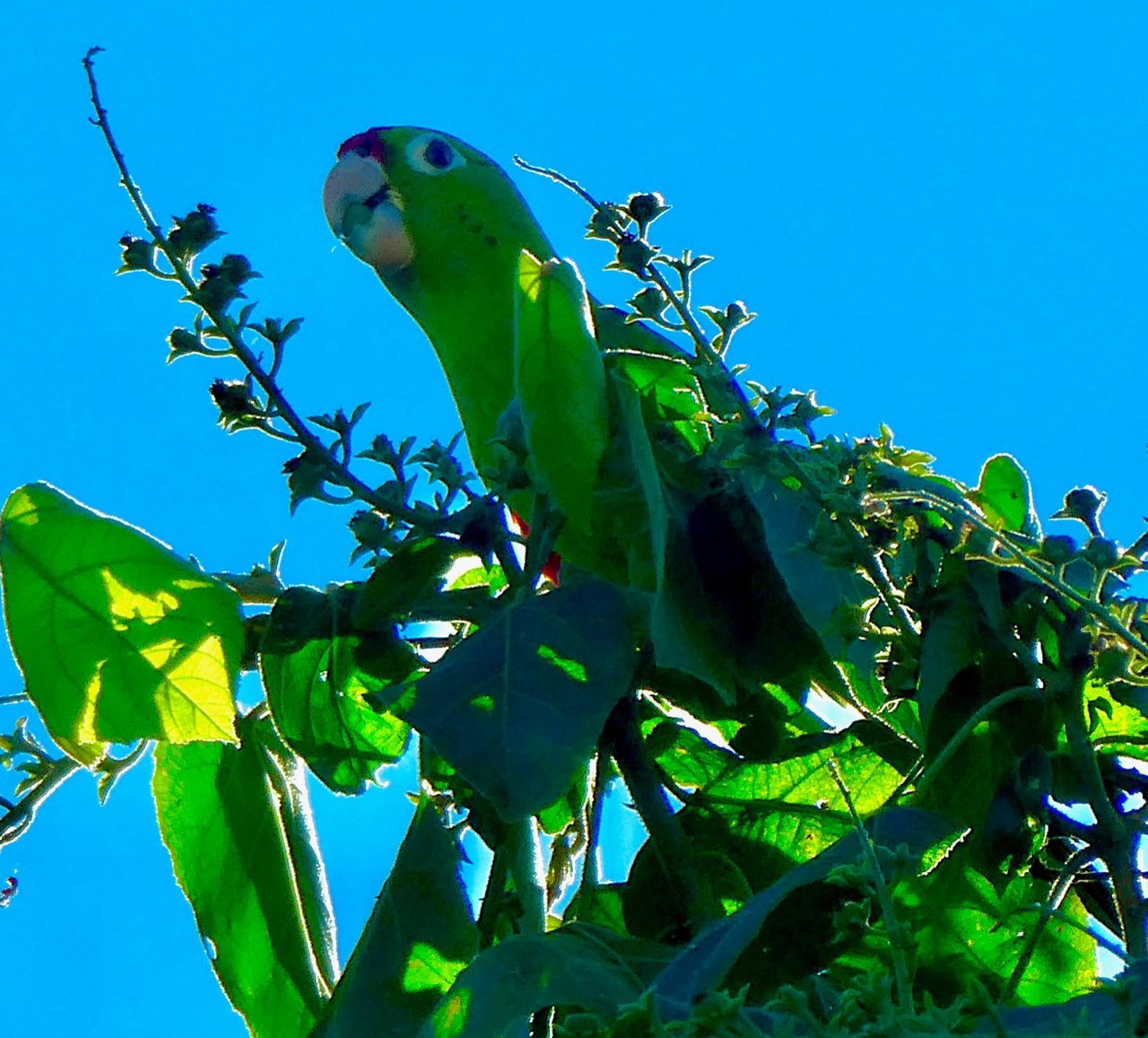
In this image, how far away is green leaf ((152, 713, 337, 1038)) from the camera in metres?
0.86

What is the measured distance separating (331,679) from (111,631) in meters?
0.14

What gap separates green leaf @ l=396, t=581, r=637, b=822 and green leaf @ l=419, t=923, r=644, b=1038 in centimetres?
6

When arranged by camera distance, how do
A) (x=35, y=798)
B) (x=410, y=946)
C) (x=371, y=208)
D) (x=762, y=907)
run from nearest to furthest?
1. (x=762, y=907)
2. (x=410, y=946)
3. (x=35, y=798)
4. (x=371, y=208)

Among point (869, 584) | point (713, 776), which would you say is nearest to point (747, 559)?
point (869, 584)

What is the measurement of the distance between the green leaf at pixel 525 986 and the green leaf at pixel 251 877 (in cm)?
26

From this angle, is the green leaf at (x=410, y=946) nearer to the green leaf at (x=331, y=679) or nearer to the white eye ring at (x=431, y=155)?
the green leaf at (x=331, y=679)

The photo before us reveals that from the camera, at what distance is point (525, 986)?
615mm

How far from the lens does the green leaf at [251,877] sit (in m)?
0.86

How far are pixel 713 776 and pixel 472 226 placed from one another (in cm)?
65

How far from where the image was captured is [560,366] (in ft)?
2.67

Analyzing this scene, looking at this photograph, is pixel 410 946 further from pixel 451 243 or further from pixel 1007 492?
pixel 451 243

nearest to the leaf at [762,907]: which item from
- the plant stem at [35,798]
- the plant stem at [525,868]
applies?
the plant stem at [525,868]

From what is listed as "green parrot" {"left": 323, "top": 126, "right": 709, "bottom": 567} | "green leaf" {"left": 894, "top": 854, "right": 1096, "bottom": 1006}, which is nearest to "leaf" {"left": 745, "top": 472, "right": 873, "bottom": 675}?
"green leaf" {"left": 894, "top": 854, "right": 1096, "bottom": 1006}

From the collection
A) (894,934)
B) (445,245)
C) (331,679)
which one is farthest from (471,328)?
(894,934)
